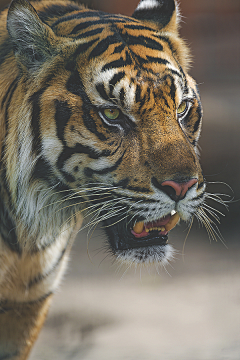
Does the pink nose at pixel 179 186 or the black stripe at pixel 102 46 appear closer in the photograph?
the pink nose at pixel 179 186

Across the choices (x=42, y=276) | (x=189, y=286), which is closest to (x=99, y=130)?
(x=42, y=276)

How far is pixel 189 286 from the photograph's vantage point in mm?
2547

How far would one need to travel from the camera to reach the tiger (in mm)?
932

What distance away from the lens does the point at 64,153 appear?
1008 mm

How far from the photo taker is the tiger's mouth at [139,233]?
3.30 feet

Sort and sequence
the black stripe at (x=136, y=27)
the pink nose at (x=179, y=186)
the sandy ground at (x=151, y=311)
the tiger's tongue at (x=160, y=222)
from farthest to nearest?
the sandy ground at (x=151, y=311), the black stripe at (x=136, y=27), the tiger's tongue at (x=160, y=222), the pink nose at (x=179, y=186)

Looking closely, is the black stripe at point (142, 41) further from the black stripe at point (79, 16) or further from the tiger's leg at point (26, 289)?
the tiger's leg at point (26, 289)

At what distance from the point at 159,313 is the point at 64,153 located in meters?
1.60

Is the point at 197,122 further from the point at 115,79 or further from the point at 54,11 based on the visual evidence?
the point at 54,11

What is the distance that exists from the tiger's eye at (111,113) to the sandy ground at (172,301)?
26.4 inches

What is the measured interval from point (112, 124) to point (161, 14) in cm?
47

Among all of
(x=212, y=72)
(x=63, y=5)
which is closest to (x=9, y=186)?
(x=63, y=5)

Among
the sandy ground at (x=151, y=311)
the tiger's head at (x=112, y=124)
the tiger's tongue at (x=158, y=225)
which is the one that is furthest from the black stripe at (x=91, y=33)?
the sandy ground at (x=151, y=311)

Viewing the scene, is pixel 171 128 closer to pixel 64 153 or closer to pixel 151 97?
pixel 151 97
